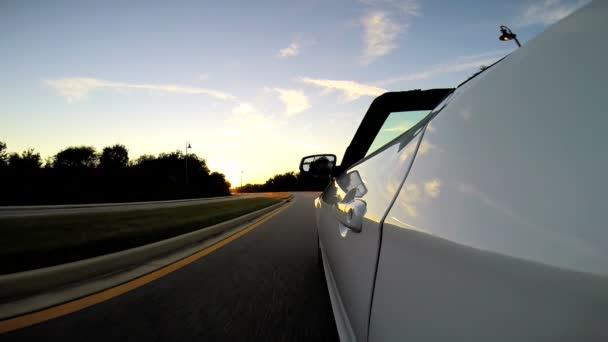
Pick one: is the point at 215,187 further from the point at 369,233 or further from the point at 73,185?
the point at 369,233

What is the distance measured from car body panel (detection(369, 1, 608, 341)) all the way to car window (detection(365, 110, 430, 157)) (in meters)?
1.11

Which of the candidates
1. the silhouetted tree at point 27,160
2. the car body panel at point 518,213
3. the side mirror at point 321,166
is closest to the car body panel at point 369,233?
the car body panel at point 518,213

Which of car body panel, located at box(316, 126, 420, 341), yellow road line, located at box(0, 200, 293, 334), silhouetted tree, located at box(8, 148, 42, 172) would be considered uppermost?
silhouetted tree, located at box(8, 148, 42, 172)

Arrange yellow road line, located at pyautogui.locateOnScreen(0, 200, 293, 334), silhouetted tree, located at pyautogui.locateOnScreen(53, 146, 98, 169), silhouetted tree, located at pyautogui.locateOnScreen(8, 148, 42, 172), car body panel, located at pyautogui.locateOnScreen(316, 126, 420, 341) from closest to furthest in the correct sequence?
car body panel, located at pyautogui.locateOnScreen(316, 126, 420, 341) → yellow road line, located at pyautogui.locateOnScreen(0, 200, 293, 334) → silhouetted tree, located at pyautogui.locateOnScreen(8, 148, 42, 172) → silhouetted tree, located at pyautogui.locateOnScreen(53, 146, 98, 169)

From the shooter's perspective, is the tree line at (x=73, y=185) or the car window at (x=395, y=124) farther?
the tree line at (x=73, y=185)

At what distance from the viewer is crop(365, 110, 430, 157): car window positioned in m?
2.00

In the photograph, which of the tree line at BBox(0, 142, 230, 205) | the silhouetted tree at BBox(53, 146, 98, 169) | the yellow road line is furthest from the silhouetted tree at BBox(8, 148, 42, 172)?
the yellow road line

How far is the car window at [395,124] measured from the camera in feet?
6.57

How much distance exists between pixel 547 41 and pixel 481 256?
516 millimetres

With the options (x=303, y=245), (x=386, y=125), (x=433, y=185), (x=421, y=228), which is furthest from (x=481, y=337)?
(x=303, y=245)

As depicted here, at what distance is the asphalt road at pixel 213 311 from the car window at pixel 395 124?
1.42 metres

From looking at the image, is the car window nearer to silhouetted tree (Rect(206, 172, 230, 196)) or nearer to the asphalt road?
the asphalt road

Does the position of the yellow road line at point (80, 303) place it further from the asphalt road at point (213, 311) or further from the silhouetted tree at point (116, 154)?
the silhouetted tree at point (116, 154)

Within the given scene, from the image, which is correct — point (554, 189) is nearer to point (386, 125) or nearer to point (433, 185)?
point (433, 185)
